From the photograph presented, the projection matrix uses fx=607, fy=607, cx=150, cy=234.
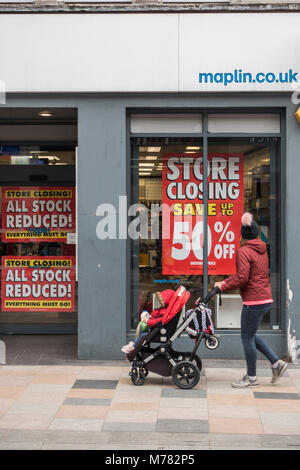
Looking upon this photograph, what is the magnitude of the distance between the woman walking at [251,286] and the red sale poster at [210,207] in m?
1.76

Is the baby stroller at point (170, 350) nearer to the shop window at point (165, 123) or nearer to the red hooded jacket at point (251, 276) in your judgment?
the red hooded jacket at point (251, 276)

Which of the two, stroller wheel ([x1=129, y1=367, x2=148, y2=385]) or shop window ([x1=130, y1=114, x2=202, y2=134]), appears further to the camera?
shop window ([x1=130, y1=114, x2=202, y2=134])

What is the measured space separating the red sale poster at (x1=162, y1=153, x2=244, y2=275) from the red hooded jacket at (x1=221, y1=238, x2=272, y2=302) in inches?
72.7

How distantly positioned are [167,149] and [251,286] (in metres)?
2.91

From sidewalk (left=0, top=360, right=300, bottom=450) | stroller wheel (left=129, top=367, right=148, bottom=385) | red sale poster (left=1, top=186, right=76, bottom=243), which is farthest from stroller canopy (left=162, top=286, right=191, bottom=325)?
red sale poster (left=1, top=186, right=76, bottom=243)

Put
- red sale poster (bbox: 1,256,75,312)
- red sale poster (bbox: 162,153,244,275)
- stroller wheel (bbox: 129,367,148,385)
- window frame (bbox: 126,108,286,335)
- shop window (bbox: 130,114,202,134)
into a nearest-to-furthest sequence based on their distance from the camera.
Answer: stroller wheel (bbox: 129,367,148,385)
window frame (bbox: 126,108,286,335)
shop window (bbox: 130,114,202,134)
red sale poster (bbox: 162,153,244,275)
red sale poster (bbox: 1,256,75,312)

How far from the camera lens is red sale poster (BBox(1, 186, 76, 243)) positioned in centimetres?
1073

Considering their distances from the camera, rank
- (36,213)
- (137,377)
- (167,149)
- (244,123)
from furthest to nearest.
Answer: (36,213)
(167,149)
(244,123)
(137,377)

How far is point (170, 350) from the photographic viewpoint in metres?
7.65

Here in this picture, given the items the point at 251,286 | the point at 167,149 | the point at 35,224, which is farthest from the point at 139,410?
the point at 35,224

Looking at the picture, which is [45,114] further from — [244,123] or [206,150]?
[244,123]

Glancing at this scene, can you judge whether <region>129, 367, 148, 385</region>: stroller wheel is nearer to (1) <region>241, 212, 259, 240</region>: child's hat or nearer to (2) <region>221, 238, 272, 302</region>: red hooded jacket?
(2) <region>221, 238, 272, 302</region>: red hooded jacket

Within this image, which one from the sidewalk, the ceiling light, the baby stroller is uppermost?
the ceiling light

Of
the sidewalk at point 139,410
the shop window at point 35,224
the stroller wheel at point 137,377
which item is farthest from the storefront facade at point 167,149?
the stroller wheel at point 137,377
